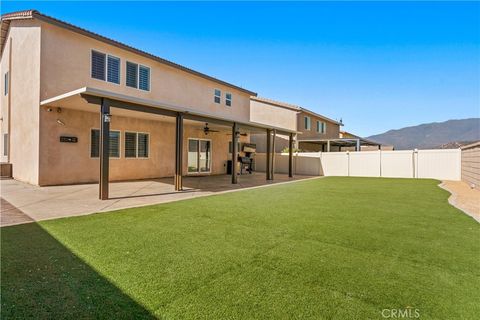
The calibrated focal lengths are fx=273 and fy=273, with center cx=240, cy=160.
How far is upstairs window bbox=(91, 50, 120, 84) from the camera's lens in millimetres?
11680

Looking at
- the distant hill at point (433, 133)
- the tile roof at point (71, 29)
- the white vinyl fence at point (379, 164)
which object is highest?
the distant hill at point (433, 133)

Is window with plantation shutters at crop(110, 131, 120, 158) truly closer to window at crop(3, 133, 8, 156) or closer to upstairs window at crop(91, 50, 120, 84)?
upstairs window at crop(91, 50, 120, 84)

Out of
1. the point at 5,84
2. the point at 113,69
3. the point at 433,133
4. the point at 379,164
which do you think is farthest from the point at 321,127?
the point at 433,133

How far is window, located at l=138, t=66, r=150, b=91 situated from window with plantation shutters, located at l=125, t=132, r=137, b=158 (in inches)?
94.8

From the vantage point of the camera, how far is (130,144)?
13.1m

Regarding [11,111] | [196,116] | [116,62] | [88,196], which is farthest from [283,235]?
[11,111]

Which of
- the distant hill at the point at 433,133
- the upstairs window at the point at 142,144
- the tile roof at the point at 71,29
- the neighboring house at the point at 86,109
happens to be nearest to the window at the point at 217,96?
the tile roof at the point at 71,29

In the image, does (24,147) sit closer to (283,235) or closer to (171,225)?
(171,225)

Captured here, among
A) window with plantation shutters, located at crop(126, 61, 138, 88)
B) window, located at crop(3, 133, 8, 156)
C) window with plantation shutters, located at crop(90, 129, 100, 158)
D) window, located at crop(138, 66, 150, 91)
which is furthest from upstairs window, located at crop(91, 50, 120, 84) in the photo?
window, located at crop(3, 133, 8, 156)

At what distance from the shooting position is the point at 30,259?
11.5 ft

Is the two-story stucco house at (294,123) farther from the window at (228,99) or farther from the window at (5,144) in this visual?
the window at (5,144)

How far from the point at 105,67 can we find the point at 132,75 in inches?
52.6

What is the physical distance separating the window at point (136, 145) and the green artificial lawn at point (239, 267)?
7559 mm

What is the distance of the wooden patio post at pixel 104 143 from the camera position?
771 cm
